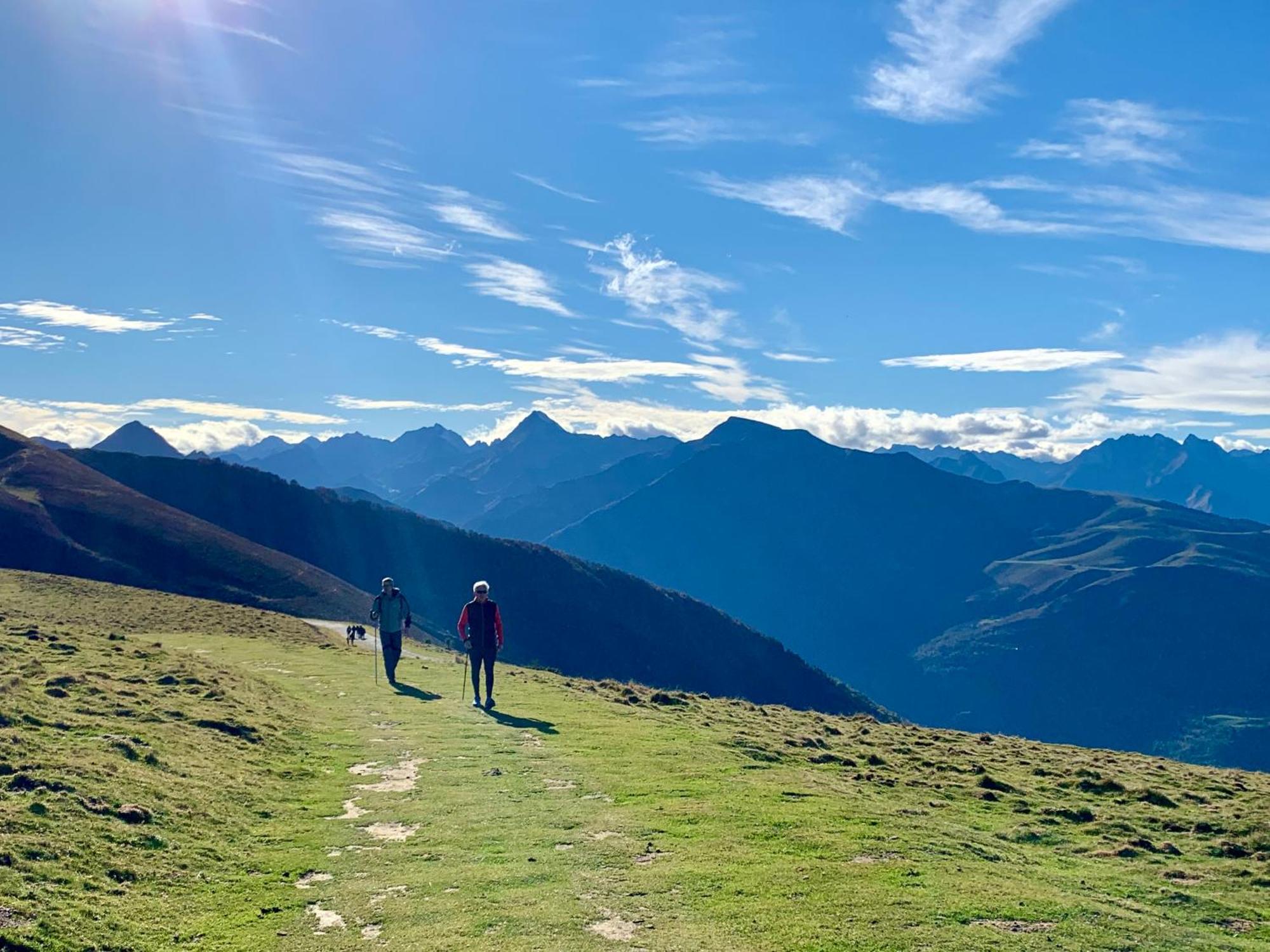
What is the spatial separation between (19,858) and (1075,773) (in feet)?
80.0

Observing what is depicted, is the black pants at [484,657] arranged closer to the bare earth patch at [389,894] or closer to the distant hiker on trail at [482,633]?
the distant hiker on trail at [482,633]

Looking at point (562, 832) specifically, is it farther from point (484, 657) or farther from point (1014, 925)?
point (484, 657)

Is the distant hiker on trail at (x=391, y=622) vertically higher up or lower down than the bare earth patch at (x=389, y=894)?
higher up

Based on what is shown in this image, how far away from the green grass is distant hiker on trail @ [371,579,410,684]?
4.53 m

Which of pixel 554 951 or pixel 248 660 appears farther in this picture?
pixel 248 660

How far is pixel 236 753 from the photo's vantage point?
19844mm

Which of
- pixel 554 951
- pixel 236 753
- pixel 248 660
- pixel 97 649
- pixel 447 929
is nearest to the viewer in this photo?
pixel 554 951

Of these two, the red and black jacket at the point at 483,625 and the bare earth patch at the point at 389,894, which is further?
the red and black jacket at the point at 483,625

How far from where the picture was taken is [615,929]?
11.0 meters

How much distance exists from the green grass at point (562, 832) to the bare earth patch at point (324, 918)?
9 cm

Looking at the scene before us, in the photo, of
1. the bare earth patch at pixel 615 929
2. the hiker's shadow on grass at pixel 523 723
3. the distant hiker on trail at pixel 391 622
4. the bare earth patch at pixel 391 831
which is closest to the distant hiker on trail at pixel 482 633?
the hiker's shadow on grass at pixel 523 723

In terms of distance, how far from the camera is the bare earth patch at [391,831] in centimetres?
1505

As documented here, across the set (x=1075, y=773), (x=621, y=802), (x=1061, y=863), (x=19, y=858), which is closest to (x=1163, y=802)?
(x=1075, y=773)

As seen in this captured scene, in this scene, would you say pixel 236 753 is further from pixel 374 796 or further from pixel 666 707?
pixel 666 707
